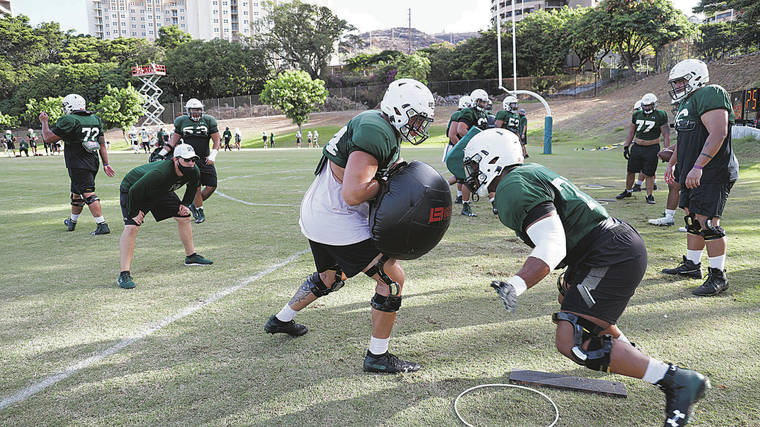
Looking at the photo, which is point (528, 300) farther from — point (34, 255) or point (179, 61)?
point (179, 61)

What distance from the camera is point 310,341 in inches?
170

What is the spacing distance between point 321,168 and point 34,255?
5979mm

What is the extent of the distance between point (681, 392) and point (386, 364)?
1.90 meters

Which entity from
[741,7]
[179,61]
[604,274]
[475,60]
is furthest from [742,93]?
[179,61]

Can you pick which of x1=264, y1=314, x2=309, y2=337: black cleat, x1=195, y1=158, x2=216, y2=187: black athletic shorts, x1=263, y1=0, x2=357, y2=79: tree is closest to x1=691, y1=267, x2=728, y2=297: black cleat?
x1=264, y1=314, x2=309, y2=337: black cleat

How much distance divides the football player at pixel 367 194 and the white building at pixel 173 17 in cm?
14211

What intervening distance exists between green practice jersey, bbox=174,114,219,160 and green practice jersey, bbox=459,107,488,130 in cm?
527

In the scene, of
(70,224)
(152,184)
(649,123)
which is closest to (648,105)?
(649,123)

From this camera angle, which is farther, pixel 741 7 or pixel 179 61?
pixel 179 61

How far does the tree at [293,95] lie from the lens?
2234 inches

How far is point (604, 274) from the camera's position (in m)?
3.16

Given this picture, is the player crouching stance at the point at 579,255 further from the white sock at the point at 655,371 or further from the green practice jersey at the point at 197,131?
the green practice jersey at the point at 197,131

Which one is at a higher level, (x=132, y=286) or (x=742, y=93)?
(x=742, y=93)

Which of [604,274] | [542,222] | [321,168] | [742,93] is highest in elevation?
[742,93]
